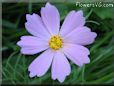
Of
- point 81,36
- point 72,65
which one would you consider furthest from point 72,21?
point 72,65

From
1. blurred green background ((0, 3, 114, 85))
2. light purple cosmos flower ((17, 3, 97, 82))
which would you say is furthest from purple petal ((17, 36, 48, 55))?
blurred green background ((0, 3, 114, 85))

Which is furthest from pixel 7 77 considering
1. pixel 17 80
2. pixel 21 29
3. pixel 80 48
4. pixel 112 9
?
pixel 112 9

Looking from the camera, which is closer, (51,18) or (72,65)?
(51,18)

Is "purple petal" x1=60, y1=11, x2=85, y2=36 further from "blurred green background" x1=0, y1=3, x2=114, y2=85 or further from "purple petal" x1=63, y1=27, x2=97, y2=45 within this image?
"blurred green background" x1=0, y1=3, x2=114, y2=85

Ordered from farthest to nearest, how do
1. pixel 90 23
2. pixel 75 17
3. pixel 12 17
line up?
pixel 12 17
pixel 90 23
pixel 75 17

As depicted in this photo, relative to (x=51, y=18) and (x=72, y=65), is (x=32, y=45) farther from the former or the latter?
(x=72, y=65)

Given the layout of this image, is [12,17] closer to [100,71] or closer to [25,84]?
[25,84]

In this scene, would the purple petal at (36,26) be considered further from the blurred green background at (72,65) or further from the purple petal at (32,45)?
the blurred green background at (72,65)
